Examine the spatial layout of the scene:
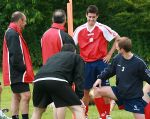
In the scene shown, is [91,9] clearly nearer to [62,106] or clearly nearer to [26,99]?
[26,99]

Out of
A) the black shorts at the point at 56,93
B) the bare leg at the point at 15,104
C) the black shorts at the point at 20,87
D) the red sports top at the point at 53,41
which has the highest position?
the red sports top at the point at 53,41

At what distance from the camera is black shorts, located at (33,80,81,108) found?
8188 millimetres

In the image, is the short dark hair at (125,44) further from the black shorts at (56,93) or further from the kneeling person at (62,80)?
the black shorts at (56,93)

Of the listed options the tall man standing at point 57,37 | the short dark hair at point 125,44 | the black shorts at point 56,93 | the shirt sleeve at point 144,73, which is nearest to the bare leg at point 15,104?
the tall man standing at point 57,37

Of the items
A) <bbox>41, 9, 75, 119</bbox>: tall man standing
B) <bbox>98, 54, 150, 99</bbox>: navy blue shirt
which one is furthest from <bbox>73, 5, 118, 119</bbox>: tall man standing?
<bbox>98, 54, 150, 99</bbox>: navy blue shirt

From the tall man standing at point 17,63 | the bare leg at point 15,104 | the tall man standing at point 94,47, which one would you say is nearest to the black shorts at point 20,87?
the tall man standing at point 17,63

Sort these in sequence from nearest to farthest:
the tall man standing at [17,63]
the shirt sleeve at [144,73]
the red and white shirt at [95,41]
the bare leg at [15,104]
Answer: the shirt sleeve at [144,73]
the tall man standing at [17,63]
the bare leg at [15,104]
the red and white shirt at [95,41]

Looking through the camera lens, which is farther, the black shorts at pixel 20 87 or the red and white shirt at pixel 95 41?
the red and white shirt at pixel 95 41

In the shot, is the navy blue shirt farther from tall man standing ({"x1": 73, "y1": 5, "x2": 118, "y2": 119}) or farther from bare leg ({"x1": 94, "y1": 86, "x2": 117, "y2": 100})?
tall man standing ({"x1": 73, "y1": 5, "x2": 118, "y2": 119})

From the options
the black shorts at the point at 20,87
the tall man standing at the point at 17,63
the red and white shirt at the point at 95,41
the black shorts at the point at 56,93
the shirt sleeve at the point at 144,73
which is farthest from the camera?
the red and white shirt at the point at 95,41

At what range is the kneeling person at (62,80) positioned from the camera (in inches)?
323

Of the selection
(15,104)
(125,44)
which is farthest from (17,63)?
(125,44)

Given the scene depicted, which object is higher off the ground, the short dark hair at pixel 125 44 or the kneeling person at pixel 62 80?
the short dark hair at pixel 125 44

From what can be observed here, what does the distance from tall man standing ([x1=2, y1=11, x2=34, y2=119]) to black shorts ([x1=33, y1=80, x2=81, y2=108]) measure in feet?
4.50
